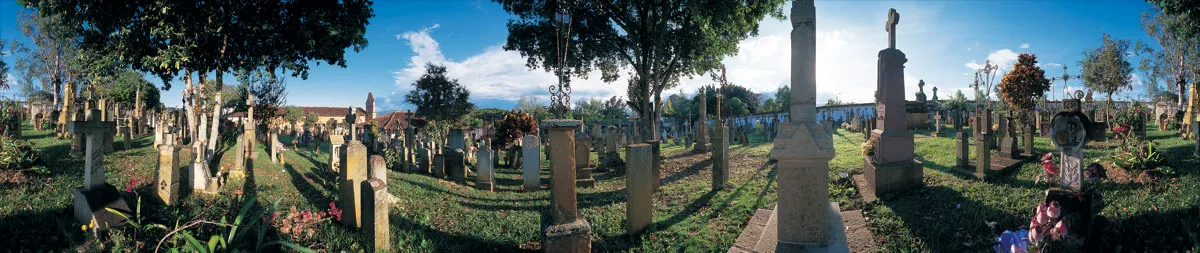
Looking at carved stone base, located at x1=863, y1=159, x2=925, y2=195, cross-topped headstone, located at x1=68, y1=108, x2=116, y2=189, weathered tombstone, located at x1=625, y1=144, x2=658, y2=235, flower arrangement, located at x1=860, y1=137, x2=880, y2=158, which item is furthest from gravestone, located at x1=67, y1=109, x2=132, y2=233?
flower arrangement, located at x1=860, y1=137, x2=880, y2=158

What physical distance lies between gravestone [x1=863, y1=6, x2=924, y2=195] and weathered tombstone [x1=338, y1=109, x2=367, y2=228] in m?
6.84

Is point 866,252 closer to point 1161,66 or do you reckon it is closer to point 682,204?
point 682,204

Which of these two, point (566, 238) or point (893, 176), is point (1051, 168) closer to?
point (893, 176)

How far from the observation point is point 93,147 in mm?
5086

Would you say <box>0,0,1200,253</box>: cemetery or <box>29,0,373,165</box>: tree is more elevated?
<box>29,0,373,165</box>: tree

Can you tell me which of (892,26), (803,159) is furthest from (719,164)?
(803,159)

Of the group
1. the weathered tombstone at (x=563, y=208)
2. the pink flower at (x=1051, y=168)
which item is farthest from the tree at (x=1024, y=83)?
the weathered tombstone at (x=563, y=208)

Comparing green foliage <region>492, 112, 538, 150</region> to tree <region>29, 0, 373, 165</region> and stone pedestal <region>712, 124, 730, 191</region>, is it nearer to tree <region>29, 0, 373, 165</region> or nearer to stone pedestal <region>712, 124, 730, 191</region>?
tree <region>29, 0, 373, 165</region>

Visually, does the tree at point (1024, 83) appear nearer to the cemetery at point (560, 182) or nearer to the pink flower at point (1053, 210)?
the cemetery at point (560, 182)

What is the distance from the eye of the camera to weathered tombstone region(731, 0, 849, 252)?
11.8 ft

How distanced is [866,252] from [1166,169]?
191 inches

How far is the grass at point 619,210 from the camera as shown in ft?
15.1

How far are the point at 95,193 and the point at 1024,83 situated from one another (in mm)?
24548

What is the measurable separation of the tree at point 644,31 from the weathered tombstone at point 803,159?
10.1 m
